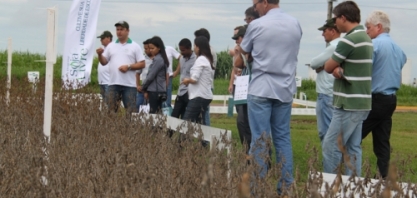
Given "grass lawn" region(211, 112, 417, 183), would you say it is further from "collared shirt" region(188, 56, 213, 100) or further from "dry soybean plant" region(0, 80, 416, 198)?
"dry soybean plant" region(0, 80, 416, 198)

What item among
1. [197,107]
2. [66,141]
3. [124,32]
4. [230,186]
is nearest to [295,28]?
[66,141]

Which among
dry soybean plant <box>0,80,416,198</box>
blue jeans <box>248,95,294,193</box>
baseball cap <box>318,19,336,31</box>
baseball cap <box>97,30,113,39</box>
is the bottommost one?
dry soybean plant <box>0,80,416,198</box>

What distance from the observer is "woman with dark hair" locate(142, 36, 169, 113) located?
1225 centimetres

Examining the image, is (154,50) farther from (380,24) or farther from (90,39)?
(380,24)

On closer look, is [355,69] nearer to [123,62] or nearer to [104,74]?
[123,62]

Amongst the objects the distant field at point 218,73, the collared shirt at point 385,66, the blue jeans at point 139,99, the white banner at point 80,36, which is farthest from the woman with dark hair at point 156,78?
the distant field at point 218,73

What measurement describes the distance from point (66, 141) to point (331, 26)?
3.57m

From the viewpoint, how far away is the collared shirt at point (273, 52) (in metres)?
7.12

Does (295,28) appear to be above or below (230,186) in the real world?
above

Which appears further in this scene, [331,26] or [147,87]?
[147,87]

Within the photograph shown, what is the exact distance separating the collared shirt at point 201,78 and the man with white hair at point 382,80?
3172 millimetres

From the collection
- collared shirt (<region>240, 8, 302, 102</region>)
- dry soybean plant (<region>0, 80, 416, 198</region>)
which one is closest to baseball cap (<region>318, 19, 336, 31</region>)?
collared shirt (<region>240, 8, 302, 102</region>)

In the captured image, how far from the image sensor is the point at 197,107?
11125mm

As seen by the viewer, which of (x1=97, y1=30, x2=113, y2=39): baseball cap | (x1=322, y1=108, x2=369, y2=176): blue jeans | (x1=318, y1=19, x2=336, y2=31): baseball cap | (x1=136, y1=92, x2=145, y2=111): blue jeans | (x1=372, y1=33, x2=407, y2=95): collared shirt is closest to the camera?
(x1=322, y1=108, x2=369, y2=176): blue jeans
